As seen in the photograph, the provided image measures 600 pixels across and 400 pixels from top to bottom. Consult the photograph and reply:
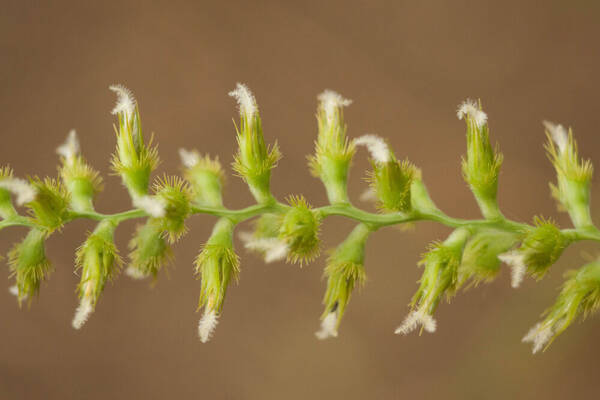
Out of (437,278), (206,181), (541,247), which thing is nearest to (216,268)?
(206,181)

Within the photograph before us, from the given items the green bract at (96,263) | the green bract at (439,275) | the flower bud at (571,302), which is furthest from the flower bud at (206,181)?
the flower bud at (571,302)

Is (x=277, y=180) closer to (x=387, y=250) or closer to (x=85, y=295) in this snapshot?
(x=387, y=250)

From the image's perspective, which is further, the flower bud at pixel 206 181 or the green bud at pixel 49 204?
the flower bud at pixel 206 181

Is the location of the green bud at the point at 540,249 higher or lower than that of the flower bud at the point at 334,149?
lower

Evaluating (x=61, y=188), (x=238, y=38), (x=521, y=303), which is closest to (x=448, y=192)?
(x=521, y=303)

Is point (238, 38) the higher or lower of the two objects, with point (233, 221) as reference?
higher

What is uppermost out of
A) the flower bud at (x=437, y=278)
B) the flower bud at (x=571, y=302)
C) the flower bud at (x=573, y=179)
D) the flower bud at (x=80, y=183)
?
the flower bud at (x=80, y=183)

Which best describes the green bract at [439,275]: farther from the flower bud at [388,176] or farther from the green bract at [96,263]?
the green bract at [96,263]
